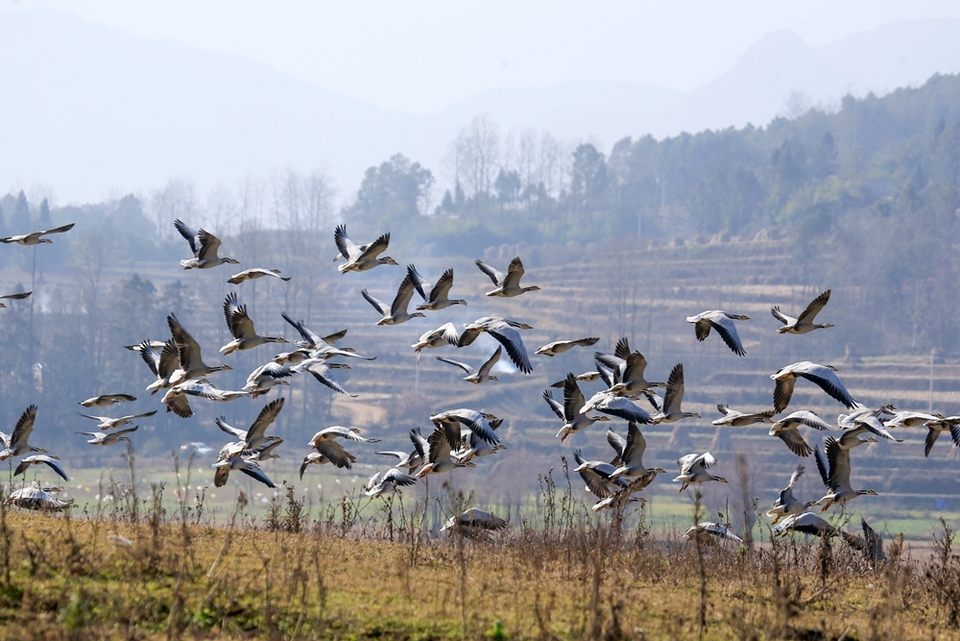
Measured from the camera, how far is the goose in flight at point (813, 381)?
41.8 feet

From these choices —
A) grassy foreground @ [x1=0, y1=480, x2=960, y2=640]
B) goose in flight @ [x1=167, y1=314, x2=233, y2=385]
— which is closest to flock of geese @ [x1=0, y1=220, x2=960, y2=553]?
goose in flight @ [x1=167, y1=314, x2=233, y2=385]

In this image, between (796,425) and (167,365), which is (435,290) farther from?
(796,425)

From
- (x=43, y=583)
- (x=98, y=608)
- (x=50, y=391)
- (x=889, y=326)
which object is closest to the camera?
(x=98, y=608)

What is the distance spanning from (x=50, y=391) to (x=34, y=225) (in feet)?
203

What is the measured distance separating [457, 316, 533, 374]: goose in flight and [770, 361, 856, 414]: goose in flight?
288 cm

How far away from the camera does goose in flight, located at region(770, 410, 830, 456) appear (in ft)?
44.2

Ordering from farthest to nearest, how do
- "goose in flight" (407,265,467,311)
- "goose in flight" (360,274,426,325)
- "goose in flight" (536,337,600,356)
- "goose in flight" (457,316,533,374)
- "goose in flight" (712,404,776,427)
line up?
"goose in flight" (360,274,426,325) < "goose in flight" (407,265,467,311) < "goose in flight" (536,337,600,356) < "goose in flight" (712,404,776,427) < "goose in flight" (457,316,533,374)

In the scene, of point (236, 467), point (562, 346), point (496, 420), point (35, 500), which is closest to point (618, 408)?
point (562, 346)

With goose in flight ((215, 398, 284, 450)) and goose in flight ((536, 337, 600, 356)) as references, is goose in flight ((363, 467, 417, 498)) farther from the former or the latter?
goose in flight ((536, 337, 600, 356))

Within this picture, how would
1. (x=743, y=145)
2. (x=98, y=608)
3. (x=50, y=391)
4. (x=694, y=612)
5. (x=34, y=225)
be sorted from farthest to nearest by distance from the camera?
(x=743, y=145) < (x=34, y=225) < (x=50, y=391) < (x=694, y=612) < (x=98, y=608)

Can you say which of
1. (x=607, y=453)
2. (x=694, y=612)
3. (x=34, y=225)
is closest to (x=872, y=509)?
(x=607, y=453)

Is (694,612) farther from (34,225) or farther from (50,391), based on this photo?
(34,225)

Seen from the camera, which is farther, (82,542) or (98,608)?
(82,542)

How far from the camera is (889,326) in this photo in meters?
105
